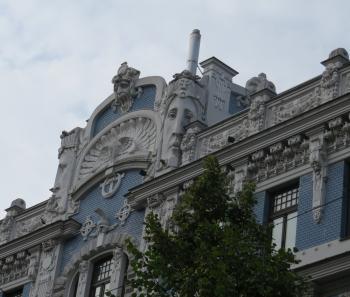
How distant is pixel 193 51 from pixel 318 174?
930 cm

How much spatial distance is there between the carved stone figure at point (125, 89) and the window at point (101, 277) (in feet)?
16.3

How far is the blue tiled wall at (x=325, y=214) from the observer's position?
25.8 meters

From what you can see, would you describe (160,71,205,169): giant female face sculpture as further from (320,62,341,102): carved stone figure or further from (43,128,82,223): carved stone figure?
(320,62,341,102): carved stone figure

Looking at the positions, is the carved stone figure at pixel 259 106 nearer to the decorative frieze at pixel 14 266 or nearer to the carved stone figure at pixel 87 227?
the carved stone figure at pixel 87 227

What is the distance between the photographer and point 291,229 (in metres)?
27.0

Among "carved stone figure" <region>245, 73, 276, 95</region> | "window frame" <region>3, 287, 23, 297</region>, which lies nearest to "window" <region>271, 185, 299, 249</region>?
"carved stone figure" <region>245, 73, 276, 95</region>

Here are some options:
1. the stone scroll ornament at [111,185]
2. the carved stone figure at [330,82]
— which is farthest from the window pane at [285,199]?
the stone scroll ornament at [111,185]

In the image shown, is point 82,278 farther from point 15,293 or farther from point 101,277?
point 15,293

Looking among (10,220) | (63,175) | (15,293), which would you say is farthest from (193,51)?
(15,293)

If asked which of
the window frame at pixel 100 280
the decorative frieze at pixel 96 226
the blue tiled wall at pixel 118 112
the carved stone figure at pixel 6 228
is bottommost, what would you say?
the window frame at pixel 100 280

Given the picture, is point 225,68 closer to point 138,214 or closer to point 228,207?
point 138,214

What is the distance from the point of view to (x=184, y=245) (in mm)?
22562

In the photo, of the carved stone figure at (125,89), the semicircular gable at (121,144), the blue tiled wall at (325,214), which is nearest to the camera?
the blue tiled wall at (325,214)

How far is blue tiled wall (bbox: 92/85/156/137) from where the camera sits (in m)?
33.8
